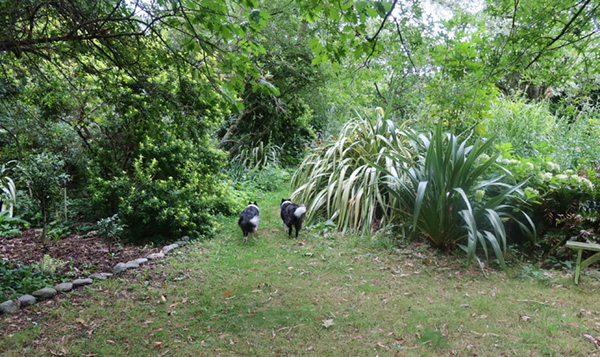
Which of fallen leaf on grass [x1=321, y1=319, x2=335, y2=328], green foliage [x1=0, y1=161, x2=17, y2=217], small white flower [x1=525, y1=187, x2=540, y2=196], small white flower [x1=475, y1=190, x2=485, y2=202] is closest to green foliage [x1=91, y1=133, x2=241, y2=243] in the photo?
green foliage [x1=0, y1=161, x2=17, y2=217]

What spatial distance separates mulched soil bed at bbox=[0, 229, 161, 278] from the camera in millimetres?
Result: 3830

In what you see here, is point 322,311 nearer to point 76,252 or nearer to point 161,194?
point 161,194

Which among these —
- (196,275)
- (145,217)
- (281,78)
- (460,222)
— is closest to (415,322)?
(460,222)

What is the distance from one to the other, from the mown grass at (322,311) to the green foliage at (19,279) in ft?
Answer: 1.03

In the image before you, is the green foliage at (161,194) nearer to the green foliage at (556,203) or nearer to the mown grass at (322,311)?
the mown grass at (322,311)

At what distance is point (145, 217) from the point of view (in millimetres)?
4648

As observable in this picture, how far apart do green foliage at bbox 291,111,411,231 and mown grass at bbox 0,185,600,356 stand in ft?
2.92

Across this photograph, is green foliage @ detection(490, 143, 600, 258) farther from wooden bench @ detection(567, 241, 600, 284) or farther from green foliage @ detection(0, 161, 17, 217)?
green foliage @ detection(0, 161, 17, 217)

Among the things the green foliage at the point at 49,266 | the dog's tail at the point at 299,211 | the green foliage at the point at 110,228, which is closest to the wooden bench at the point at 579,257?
the dog's tail at the point at 299,211

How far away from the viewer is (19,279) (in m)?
3.40

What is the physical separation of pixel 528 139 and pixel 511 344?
13.5 ft

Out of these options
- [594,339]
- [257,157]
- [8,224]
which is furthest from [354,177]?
[8,224]

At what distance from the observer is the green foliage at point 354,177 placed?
489 centimetres

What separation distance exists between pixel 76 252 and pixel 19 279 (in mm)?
811
